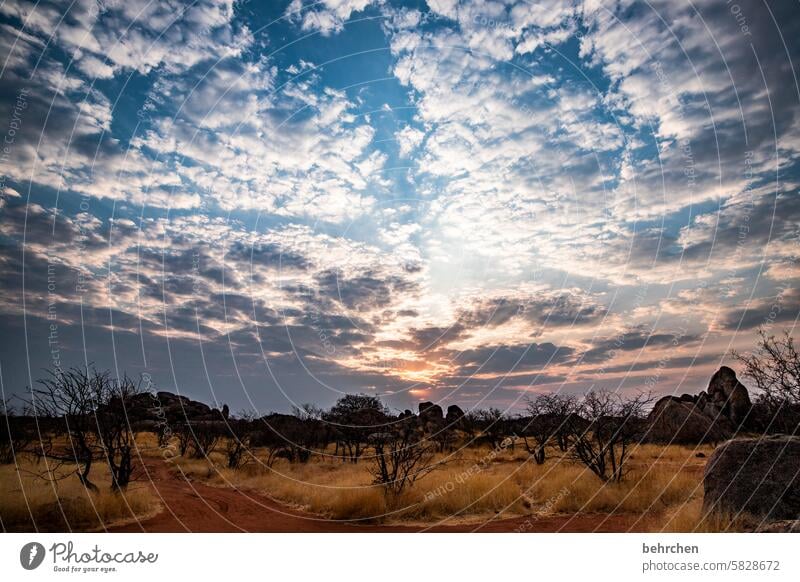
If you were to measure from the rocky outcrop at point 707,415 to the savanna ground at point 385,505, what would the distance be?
2036 cm

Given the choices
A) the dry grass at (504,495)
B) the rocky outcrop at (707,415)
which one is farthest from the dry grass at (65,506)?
the rocky outcrop at (707,415)

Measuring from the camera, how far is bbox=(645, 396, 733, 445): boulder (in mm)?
35469

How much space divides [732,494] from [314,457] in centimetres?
2646

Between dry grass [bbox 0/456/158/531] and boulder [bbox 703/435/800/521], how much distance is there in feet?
45.6

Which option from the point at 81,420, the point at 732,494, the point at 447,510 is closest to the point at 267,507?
the point at 447,510

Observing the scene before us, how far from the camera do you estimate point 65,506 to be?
492 inches

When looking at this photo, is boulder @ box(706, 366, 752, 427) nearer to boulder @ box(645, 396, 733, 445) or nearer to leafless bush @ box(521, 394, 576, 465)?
boulder @ box(645, 396, 733, 445)

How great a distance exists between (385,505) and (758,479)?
9.27 m

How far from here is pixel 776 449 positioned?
33.0 feet

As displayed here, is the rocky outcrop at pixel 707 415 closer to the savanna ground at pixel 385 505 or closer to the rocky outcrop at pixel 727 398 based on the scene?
the rocky outcrop at pixel 727 398

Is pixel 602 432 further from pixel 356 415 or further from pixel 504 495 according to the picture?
pixel 356 415

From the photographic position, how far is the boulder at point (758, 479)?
381 inches

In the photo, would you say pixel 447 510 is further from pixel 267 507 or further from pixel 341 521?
pixel 267 507

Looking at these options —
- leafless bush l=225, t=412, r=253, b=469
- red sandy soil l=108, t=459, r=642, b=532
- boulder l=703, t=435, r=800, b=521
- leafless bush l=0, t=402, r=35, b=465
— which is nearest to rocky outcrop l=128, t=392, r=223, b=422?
leafless bush l=225, t=412, r=253, b=469
